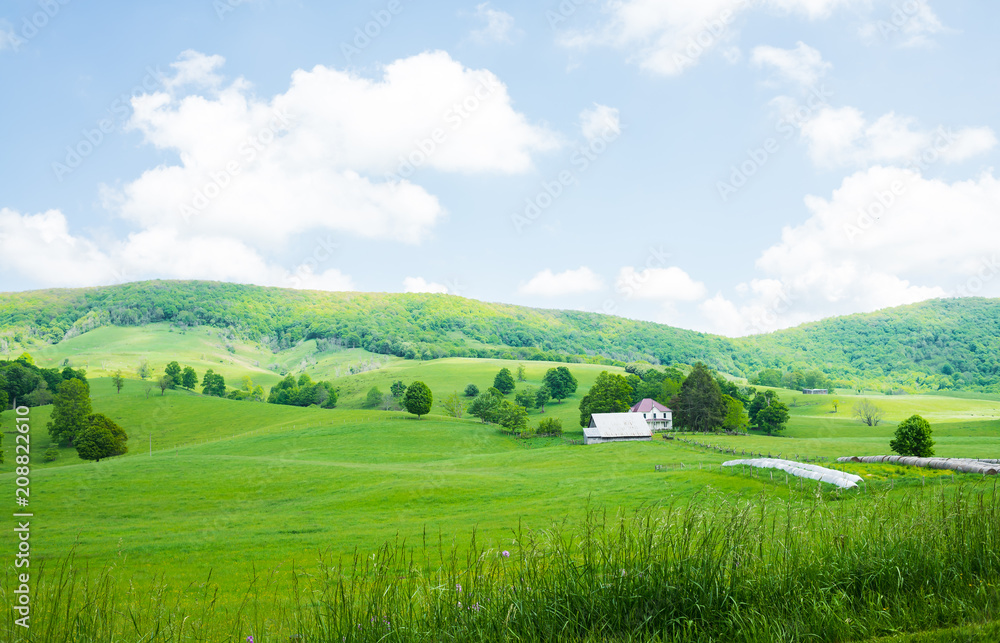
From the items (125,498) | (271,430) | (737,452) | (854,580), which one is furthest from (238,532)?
(271,430)

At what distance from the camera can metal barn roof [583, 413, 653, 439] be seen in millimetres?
66438

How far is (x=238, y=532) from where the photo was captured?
75.2 feet

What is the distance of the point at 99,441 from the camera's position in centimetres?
5994

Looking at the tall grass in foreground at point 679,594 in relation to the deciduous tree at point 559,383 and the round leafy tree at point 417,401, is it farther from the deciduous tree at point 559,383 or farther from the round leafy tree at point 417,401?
the deciduous tree at point 559,383

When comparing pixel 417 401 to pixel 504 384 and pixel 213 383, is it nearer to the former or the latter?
pixel 504 384

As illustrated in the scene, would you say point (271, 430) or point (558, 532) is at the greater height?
point (558, 532)

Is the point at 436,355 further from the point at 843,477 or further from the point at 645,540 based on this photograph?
the point at 645,540

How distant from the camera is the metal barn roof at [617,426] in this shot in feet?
218

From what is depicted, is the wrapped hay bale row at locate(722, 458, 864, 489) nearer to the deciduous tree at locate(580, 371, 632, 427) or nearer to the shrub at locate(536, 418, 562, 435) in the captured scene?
the shrub at locate(536, 418, 562, 435)

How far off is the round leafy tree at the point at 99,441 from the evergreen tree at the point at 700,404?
68548 millimetres

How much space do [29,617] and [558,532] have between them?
5226 millimetres

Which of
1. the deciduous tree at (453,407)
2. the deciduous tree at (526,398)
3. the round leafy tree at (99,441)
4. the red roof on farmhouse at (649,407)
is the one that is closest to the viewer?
the round leafy tree at (99,441)

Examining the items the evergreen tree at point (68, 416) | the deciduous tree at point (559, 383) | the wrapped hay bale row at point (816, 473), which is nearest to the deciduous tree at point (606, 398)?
the deciduous tree at point (559, 383)

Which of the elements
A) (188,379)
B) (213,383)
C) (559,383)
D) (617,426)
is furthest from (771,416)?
(188,379)
